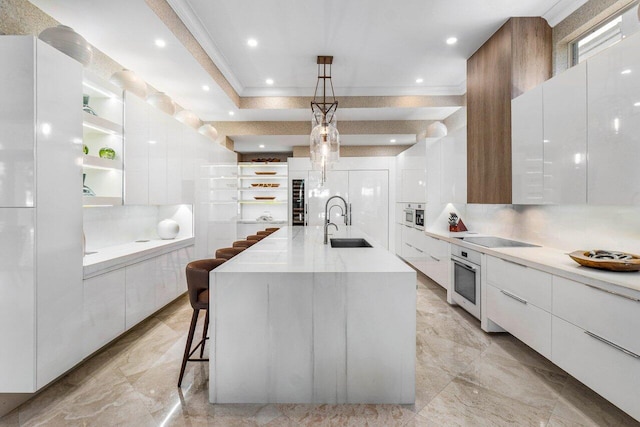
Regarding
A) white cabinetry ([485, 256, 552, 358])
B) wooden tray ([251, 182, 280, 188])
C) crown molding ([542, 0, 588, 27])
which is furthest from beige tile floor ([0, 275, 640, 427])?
wooden tray ([251, 182, 280, 188])

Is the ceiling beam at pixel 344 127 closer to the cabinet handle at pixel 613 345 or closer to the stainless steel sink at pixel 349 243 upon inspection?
the stainless steel sink at pixel 349 243

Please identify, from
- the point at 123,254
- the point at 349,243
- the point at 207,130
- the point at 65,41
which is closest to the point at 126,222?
the point at 123,254

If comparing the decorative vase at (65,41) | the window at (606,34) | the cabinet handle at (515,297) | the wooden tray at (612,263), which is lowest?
the cabinet handle at (515,297)

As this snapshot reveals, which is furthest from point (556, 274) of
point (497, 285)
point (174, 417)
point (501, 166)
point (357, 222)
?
point (357, 222)

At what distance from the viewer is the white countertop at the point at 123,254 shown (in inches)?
93.6

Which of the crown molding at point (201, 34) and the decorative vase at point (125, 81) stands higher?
the crown molding at point (201, 34)

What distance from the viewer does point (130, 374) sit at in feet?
7.30

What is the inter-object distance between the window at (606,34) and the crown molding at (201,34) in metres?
3.38

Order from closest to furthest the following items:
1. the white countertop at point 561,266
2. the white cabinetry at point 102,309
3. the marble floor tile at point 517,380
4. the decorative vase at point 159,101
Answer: the white countertop at point 561,266 → the marble floor tile at point 517,380 → the white cabinetry at point 102,309 → the decorative vase at point 159,101

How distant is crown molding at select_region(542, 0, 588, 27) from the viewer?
2.62 m

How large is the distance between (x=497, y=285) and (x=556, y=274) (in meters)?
0.72

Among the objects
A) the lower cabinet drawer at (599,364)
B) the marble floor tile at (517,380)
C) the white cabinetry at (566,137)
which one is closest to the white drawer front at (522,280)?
the lower cabinet drawer at (599,364)

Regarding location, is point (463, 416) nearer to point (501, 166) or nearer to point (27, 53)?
point (501, 166)

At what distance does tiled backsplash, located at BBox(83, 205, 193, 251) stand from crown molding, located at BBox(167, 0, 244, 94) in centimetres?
190
